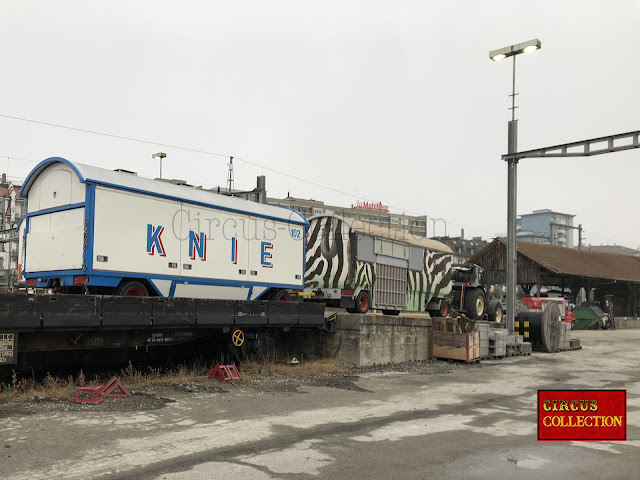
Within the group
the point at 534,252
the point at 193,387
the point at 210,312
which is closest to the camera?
the point at 193,387

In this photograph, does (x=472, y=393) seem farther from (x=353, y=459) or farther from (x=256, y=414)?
(x=353, y=459)

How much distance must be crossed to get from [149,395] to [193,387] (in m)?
0.99

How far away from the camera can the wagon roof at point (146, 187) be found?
414 inches

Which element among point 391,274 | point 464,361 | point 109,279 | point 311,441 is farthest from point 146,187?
point 464,361

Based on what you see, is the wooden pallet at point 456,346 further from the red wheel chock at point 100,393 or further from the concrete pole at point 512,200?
the red wheel chock at point 100,393

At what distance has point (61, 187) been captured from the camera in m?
10.9

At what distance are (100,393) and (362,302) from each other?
968cm

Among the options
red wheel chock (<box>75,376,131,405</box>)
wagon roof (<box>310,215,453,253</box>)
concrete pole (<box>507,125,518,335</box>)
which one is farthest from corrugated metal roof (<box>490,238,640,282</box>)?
red wheel chock (<box>75,376,131,405</box>)

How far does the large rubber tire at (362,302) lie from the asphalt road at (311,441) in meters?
5.87

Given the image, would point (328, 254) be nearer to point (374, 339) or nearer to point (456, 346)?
point (374, 339)

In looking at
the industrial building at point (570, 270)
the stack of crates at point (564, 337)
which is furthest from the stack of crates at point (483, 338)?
the industrial building at point (570, 270)

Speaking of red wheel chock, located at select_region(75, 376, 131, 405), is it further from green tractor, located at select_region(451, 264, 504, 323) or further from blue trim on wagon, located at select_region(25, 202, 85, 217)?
green tractor, located at select_region(451, 264, 504, 323)

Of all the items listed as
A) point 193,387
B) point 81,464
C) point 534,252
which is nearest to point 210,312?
point 193,387

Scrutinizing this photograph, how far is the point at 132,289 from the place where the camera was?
36.3 ft
